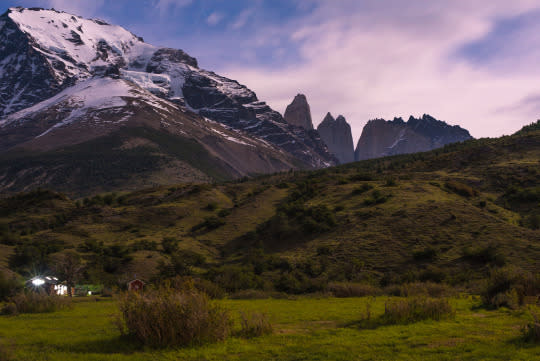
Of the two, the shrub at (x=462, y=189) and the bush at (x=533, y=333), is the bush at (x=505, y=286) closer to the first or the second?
the bush at (x=533, y=333)

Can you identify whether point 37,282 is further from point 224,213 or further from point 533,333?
point 224,213

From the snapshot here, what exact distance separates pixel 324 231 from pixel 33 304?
1557 inches

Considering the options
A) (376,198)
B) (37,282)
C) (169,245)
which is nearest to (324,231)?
(376,198)

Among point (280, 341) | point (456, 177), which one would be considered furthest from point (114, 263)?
point (456, 177)

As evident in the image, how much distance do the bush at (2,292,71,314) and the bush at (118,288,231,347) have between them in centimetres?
1462

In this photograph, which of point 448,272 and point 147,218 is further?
point 147,218

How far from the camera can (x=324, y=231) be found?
190 feet

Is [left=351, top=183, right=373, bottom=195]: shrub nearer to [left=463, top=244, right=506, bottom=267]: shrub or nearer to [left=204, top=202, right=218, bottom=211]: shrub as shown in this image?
[left=463, top=244, right=506, bottom=267]: shrub

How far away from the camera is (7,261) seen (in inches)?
2279

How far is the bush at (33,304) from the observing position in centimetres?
2348

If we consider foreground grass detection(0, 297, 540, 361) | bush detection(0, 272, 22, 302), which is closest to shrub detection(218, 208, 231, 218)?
bush detection(0, 272, 22, 302)

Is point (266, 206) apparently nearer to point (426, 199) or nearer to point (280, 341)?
point (426, 199)

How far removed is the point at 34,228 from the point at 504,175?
86.9 m

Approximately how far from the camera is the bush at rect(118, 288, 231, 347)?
12195mm
